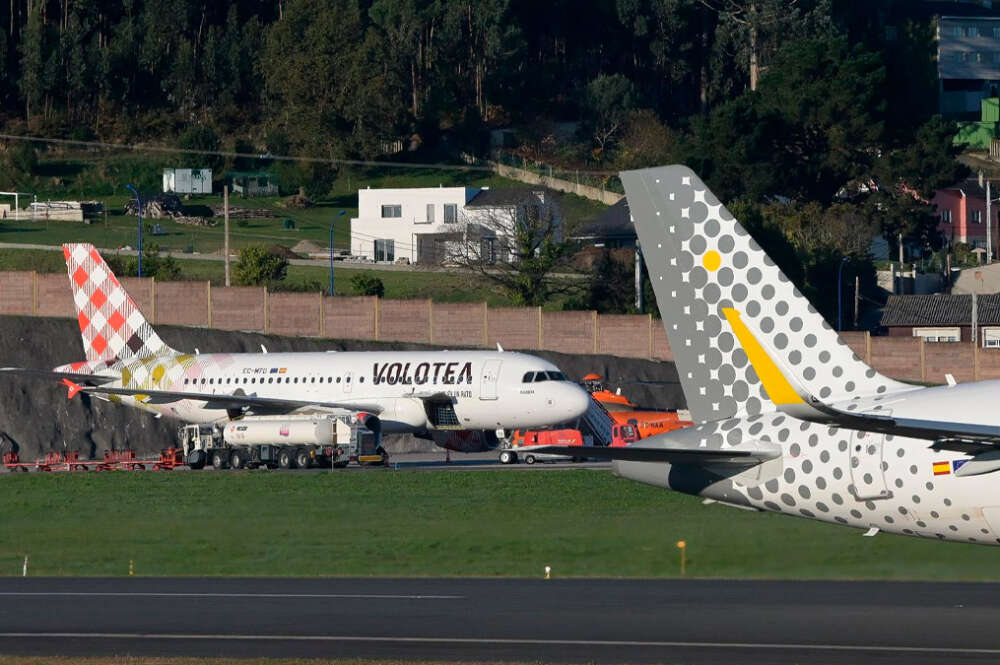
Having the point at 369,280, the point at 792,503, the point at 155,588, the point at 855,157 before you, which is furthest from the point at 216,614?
the point at 855,157

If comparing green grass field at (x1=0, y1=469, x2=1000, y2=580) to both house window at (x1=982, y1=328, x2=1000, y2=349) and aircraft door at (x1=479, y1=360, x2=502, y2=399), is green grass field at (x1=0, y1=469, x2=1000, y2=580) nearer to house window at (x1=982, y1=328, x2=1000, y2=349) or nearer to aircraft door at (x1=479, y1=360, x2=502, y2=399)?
aircraft door at (x1=479, y1=360, x2=502, y2=399)

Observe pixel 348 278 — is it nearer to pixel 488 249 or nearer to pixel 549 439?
pixel 488 249

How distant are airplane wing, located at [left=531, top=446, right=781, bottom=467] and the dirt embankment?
4928 centimetres

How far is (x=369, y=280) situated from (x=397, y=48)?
3439 inches

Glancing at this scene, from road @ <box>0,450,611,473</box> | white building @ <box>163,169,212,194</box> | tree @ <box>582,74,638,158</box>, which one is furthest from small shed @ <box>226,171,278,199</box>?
road @ <box>0,450,611,473</box>

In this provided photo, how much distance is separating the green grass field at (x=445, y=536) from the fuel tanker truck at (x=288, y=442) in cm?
1233

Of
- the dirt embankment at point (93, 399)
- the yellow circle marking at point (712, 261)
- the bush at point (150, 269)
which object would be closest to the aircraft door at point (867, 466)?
the yellow circle marking at point (712, 261)

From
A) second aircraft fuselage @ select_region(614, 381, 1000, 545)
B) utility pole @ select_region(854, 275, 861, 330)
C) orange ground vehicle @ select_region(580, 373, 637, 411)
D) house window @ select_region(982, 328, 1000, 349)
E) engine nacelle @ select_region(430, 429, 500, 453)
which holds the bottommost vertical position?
engine nacelle @ select_region(430, 429, 500, 453)

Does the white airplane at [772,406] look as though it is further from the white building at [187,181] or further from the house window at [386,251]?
the white building at [187,181]

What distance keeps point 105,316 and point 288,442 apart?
1381cm

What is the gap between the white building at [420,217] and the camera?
5428 inches

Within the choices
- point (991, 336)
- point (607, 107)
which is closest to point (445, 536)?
point (991, 336)

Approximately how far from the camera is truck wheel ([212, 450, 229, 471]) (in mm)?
60844

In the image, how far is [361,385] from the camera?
207 feet
